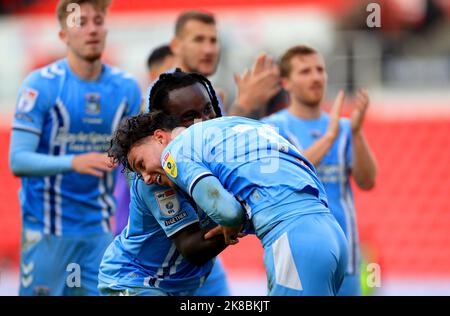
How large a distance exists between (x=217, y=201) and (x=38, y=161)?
241 cm

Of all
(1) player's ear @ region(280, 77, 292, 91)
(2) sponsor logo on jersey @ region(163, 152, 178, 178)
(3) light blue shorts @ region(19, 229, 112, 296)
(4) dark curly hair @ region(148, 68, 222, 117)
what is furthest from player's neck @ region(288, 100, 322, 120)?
(2) sponsor logo on jersey @ region(163, 152, 178, 178)

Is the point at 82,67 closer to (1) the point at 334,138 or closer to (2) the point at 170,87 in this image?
(1) the point at 334,138

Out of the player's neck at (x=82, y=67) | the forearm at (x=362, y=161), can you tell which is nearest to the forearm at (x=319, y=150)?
the forearm at (x=362, y=161)

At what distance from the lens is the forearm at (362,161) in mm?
6098

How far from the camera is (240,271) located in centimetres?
1076

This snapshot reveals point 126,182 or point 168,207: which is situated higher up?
point 126,182

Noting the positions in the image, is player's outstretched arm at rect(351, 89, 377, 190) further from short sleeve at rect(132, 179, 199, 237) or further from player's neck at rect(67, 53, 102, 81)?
short sleeve at rect(132, 179, 199, 237)

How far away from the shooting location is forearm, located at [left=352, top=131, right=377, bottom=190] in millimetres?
6098

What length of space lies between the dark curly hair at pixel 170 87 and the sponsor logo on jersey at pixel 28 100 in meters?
1.65

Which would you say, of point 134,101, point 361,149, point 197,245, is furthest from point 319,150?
point 197,245

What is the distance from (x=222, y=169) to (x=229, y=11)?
9809 millimetres

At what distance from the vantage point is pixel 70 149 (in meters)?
5.96

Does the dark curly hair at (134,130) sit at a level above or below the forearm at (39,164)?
below

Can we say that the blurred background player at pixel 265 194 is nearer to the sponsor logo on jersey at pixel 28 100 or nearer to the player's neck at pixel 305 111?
the sponsor logo on jersey at pixel 28 100
